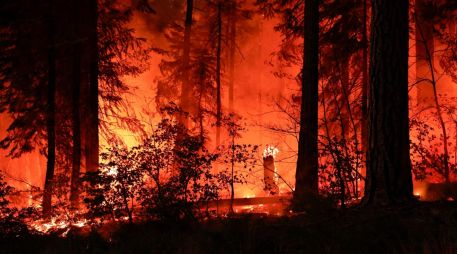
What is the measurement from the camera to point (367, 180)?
7148 mm

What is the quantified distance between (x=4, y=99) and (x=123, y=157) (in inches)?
284

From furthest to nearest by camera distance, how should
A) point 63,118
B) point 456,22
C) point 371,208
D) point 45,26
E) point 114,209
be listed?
point 456,22 → point 63,118 → point 45,26 → point 114,209 → point 371,208

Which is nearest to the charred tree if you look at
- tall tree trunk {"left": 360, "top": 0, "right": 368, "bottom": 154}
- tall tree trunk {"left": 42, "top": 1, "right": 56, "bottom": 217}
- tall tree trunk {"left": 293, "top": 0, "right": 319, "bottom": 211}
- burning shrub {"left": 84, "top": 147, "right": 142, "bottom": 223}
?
tall tree trunk {"left": 360, "top": 0, "right": 368, "bottom": 154}

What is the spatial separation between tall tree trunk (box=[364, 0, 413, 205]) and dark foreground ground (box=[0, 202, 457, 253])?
39 cm

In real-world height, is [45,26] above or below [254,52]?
below

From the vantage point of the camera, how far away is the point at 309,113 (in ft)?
37.0

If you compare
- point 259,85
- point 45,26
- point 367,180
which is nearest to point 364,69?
point 367,180

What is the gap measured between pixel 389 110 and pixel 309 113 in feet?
14.3

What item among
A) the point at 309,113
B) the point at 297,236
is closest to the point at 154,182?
the point at 297,236

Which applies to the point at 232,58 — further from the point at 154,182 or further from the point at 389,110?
the point at 389,110

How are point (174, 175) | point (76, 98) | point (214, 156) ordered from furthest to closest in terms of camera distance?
point (76, 98), point (214, 156), point (174, 175)

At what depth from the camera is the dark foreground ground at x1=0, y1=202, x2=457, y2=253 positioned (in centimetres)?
522

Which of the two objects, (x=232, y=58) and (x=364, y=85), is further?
(x=232, y=58)

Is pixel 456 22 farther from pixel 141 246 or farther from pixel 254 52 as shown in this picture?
pixel 254 52
